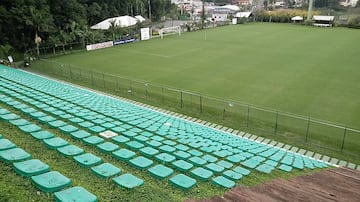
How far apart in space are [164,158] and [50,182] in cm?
372

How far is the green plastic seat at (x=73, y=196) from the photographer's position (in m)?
5.68

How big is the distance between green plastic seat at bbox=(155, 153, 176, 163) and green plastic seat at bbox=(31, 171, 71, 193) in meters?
3.33

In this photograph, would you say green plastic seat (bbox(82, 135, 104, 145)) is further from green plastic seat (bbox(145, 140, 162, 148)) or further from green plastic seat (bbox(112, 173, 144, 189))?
green plastic seat (bbox(112, 173, 144, 189))

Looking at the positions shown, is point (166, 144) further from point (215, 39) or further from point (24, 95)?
point (215, 39)

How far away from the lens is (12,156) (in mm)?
7176

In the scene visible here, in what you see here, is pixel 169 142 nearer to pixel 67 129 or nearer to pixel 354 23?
pixel 67 129

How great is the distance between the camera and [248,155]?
11.8 metres

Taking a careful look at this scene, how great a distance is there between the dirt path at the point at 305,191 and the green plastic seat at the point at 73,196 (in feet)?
6.25

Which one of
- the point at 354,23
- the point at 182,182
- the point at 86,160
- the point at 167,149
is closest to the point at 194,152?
the point at 167,149

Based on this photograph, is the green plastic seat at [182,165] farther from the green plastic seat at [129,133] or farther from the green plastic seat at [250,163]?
the green plastic seat at [129,133]

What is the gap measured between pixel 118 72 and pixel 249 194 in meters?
24.2

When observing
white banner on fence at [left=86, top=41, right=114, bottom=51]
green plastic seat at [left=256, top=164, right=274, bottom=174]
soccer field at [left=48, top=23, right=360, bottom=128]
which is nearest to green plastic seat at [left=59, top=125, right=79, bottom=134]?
green plastic seat at [left=256, top=164, right=274, bottom=174]

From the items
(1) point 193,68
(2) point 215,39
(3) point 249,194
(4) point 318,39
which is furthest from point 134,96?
(4) point 318,39

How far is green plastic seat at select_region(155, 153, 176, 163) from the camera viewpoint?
9109mm
